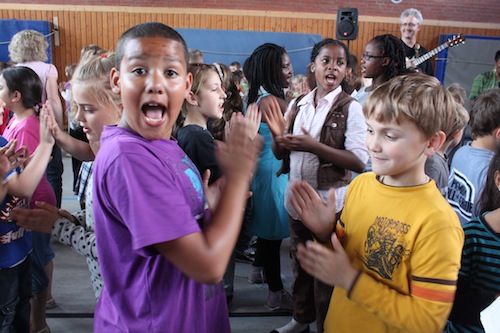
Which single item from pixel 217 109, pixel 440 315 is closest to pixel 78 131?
pixel 217 109

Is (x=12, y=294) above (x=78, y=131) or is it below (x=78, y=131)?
below

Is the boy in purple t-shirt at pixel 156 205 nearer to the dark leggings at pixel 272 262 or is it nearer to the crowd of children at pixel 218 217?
the crowd of children at pixel 218 217

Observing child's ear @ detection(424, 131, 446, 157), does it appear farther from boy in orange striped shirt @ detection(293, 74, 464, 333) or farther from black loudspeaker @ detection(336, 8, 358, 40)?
black loudspeaker @ detection(336, 8, 358, 40)

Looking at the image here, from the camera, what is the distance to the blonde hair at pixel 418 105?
1.16 meters

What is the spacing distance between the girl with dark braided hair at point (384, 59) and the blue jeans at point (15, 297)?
2.29 m

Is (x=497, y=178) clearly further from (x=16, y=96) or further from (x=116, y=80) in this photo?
(x=16, y=96)

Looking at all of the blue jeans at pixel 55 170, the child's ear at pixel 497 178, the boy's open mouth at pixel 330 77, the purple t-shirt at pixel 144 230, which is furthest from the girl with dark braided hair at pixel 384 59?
the blue jeans at pixel 55 170

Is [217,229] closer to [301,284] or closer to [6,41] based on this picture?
[301,284]

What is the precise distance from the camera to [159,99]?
3.24ft

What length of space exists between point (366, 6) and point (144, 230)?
10.7m

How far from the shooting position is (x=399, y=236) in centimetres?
114

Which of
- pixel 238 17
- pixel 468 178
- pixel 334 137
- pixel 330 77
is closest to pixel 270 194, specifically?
pixel 334 137

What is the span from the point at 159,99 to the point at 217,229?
1.14ft

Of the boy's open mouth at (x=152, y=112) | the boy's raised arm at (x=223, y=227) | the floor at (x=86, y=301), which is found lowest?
the floor at (x=86, y=301)
